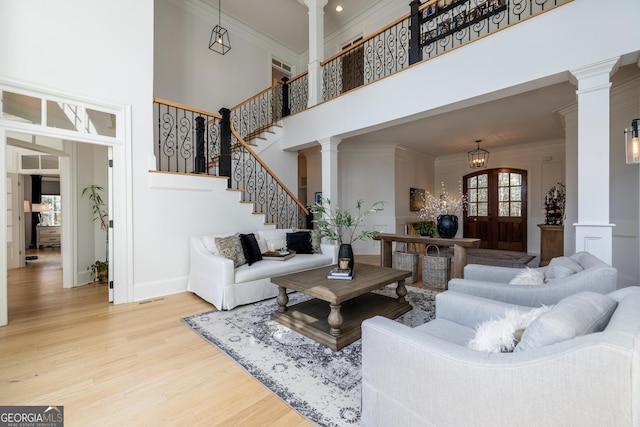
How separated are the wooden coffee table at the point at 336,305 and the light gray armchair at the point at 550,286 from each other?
87cm

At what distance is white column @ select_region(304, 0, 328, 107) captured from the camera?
18.6 feet

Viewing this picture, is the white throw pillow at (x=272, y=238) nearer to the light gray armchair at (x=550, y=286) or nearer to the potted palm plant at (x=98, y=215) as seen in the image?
the potted palm plant at (x=98, y=215)

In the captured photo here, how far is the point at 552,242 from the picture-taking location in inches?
220

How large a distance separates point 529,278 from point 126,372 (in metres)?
3.04

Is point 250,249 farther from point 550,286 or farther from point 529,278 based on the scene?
point 550,286

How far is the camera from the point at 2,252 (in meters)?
2.92

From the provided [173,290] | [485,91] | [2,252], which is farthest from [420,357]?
[2,252]

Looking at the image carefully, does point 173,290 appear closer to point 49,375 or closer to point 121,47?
point 49,375

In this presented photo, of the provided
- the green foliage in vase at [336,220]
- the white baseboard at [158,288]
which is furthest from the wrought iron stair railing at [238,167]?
the white baseboard at [158,288]

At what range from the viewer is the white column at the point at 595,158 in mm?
2734

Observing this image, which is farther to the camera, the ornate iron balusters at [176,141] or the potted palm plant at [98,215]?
the ornate iron balusters at [176,141]

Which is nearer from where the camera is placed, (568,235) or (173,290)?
(173,290)

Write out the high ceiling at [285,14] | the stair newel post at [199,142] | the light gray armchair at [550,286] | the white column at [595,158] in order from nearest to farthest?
the light gray armchair at [550,286] → the white column at [595,158] → the stair newel post at [199,142] → the high ceiling at [285,14]

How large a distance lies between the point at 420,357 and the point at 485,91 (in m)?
3.44
